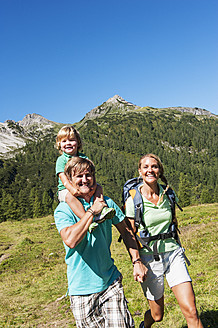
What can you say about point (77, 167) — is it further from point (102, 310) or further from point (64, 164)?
point (102, 310)

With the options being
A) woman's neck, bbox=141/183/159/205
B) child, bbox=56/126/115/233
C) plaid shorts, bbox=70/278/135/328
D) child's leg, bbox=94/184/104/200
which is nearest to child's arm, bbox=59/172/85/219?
child, bbox=56/126/115/233

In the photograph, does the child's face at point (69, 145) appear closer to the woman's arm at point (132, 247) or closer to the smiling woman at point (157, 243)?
the smiling woman at point (157, 243)

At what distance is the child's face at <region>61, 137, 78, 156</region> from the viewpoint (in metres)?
4.31

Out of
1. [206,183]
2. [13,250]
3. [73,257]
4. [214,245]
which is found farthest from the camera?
[206,183]

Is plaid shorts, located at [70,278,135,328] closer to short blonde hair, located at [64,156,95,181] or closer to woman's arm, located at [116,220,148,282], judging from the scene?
woman's arm, located at [116,220,148,282]

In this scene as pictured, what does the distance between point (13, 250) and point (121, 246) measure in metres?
9.62

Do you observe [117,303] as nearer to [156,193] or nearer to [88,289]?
[88,289]

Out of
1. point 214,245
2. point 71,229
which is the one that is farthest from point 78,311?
point 214,245

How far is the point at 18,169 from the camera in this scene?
169875 mm

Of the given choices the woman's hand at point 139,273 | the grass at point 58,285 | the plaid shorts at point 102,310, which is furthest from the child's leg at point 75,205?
the grass at point 58,285

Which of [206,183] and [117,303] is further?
[206,183]

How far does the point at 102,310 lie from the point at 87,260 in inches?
26.8

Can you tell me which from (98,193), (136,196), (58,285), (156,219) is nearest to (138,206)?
(136,196)

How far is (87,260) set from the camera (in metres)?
3.06
